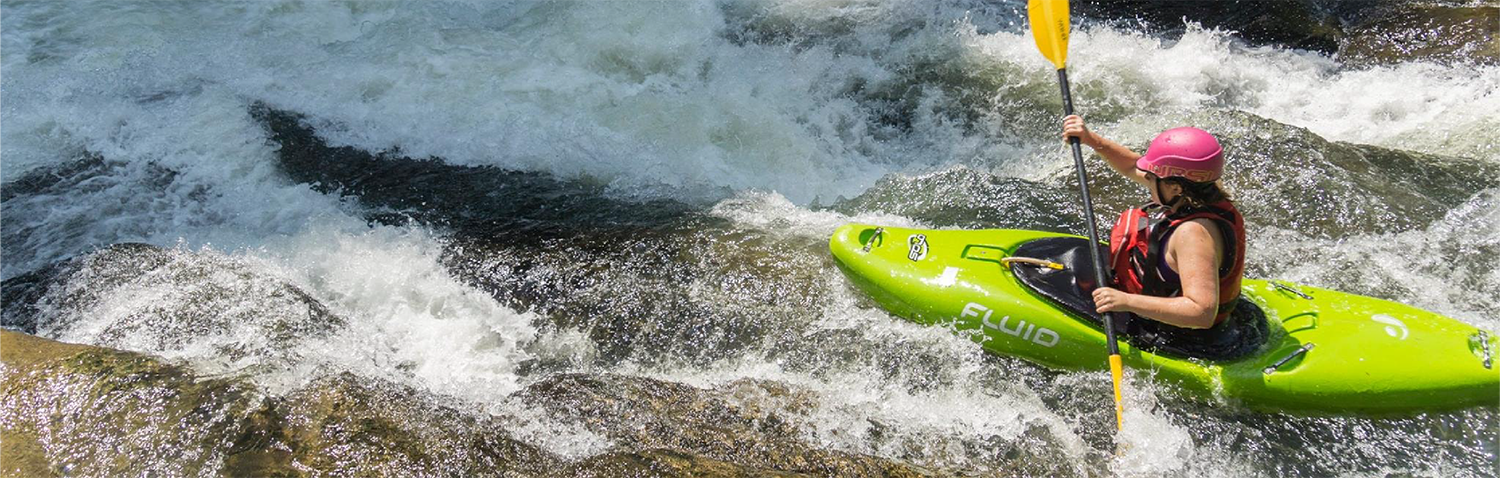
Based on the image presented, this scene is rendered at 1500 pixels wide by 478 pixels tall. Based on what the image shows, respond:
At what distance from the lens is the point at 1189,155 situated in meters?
2.72

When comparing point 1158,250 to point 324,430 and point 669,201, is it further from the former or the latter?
point 324,430

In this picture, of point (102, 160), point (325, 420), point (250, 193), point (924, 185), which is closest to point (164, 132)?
point (102, 160)

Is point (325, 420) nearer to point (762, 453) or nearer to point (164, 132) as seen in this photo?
point (762, 453)

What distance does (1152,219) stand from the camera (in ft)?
9.71

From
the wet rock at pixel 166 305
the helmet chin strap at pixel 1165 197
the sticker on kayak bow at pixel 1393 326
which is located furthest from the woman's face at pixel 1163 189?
the wet rock at pixel 166 305

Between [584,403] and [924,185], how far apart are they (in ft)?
7.62

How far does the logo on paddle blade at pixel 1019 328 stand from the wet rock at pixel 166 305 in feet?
7.85

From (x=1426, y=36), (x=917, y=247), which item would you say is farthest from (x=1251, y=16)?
(x=917, y=247)

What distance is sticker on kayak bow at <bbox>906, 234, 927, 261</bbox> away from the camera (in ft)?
11.9

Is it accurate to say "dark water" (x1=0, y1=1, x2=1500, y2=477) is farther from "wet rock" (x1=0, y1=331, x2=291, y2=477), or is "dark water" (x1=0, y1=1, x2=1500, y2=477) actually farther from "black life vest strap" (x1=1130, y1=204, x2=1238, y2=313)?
"black life vest strap" (x1=1130, y1=204, x2=1238, y2=313)

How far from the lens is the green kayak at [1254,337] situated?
3.12 m

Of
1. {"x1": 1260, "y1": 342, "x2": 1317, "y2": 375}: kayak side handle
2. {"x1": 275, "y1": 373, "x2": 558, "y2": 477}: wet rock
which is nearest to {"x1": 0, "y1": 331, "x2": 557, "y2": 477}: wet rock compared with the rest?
{"x1": 275, "y1": 373, "x2": 558, "y2": 477}: wet rock

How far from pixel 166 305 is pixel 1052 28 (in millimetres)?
3748

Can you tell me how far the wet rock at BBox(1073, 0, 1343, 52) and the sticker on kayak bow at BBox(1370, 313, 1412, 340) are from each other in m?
3.54
